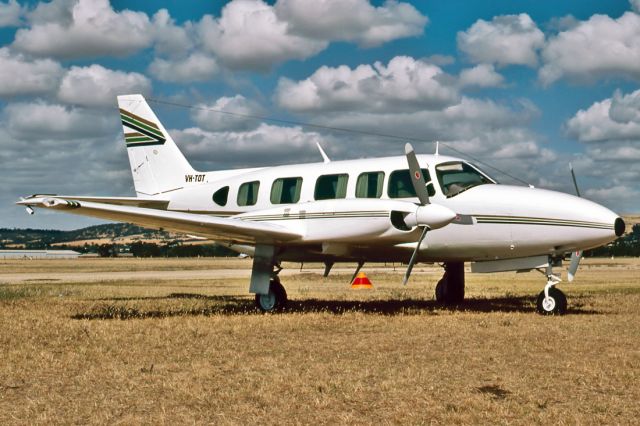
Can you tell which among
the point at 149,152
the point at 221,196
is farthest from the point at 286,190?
the point at 149,152

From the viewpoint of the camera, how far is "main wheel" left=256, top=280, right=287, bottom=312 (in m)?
17.1

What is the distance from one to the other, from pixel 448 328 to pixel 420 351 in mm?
2718

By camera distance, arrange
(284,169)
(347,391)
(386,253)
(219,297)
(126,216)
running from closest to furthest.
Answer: (347,391)
(126,216)
(386,253)
(284,169)
(219,297)

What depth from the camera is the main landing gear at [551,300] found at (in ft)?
48.7

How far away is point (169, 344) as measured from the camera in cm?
1112

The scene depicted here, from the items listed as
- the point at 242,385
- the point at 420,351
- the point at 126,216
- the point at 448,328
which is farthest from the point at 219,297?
the point at 242,385

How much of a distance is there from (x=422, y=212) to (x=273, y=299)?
4.91 metres

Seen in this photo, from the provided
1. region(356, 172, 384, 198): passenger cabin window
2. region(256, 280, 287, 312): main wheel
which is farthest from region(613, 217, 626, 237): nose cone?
region(256, 280, 287, 312): main wheel

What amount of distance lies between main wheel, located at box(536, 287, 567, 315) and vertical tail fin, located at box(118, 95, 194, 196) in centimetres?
1125

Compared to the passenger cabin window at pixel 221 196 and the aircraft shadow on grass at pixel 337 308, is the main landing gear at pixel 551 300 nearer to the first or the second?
the aircraft shadow on grass at pixel 337 308

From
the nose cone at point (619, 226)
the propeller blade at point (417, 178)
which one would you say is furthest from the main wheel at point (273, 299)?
the nose cone at point (619, 226)

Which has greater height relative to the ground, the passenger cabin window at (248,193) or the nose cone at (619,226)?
the passenger cabin window at (248,193)

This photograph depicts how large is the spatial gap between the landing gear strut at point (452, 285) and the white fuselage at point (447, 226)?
2.47 m

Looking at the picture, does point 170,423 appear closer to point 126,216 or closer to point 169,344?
point 169,344
